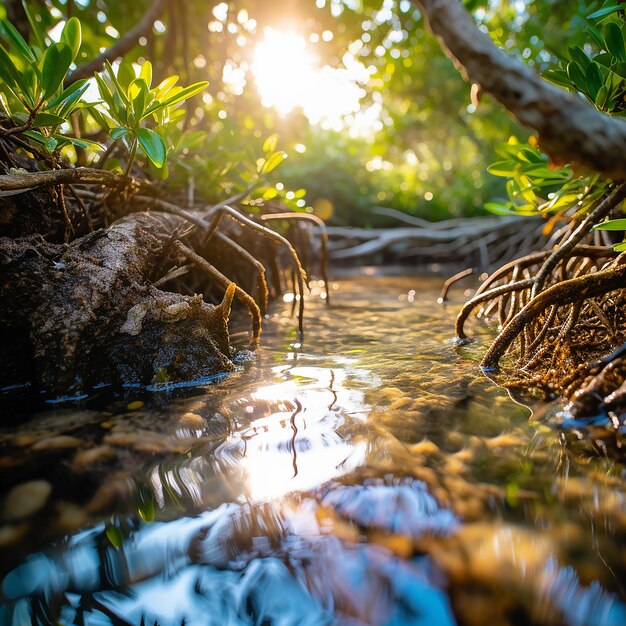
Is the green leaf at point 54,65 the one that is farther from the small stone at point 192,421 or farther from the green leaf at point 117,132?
the small stone at point 192,421

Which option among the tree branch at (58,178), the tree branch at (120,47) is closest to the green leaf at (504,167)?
the tree branch at (58,178)

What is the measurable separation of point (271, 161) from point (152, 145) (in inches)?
41.7

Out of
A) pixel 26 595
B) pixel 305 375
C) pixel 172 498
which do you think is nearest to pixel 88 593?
pixel 26 595

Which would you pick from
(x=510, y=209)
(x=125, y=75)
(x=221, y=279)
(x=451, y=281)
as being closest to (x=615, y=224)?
(x=510, y=209)

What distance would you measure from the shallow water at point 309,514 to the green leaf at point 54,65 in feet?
3.54

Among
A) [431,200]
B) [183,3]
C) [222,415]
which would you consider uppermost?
[183,3]

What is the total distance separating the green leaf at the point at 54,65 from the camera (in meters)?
1.44

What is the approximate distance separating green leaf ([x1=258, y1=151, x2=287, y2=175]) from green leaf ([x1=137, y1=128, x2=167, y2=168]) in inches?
39.6

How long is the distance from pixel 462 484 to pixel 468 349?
4.21 feet

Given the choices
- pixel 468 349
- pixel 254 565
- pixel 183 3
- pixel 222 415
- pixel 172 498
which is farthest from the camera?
pixel 183 3

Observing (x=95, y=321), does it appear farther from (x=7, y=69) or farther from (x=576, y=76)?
(x=576, y=76)

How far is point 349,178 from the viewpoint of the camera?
11344 millimetres

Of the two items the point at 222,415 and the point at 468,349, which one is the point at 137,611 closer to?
the point at 222,415

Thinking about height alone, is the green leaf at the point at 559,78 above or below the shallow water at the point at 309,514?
above
